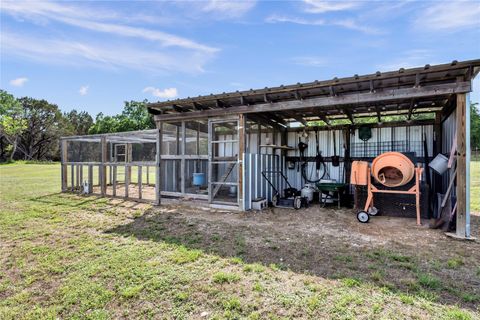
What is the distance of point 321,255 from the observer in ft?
10.8

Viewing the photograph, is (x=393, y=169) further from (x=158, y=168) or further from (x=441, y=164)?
(x=158, y=168)

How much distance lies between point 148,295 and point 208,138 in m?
4.69

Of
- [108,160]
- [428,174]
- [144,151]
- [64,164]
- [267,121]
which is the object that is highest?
[267,121]

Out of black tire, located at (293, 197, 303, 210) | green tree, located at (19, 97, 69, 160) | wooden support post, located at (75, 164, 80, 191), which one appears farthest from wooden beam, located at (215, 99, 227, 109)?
green tree, located at (19, 97, 69, 160)

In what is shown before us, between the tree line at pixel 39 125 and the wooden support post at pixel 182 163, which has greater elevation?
the tree line at pixel 39 125

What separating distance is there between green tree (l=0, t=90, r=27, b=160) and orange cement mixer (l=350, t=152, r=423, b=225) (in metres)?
42.7

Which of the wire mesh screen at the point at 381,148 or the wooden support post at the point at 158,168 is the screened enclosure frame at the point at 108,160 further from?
the wire mesh screen at the point at 381,148

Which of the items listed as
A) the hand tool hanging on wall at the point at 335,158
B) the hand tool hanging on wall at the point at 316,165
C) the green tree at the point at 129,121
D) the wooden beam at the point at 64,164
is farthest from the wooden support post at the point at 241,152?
the green tree at the point at 129,121

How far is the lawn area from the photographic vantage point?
2088mm

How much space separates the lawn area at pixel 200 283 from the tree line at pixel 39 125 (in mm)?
31502

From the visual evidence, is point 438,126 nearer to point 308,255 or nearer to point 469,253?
point 469,253

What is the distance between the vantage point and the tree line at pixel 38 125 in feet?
108

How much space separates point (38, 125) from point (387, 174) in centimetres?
4837

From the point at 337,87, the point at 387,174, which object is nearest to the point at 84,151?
the point at 337,87
